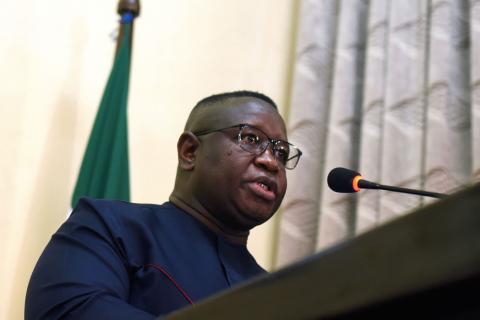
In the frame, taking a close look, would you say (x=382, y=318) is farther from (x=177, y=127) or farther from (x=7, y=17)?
(x=177, y=127)

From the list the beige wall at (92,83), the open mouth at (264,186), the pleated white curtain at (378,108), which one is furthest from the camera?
the pleated white curtain at (378,108)

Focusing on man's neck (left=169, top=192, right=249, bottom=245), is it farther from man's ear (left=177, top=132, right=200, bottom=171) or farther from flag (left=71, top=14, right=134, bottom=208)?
flag (left=71, top=14, right=134, bottom=208)

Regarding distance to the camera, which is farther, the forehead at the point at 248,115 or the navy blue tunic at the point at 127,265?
the forehead at the point at 248,115

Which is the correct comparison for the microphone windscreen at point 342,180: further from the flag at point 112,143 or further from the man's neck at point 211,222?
the flag at point 112,143

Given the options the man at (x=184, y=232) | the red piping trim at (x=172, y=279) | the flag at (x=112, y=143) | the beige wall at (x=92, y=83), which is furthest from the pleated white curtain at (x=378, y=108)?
the red piping trim at (x=172, y=279)

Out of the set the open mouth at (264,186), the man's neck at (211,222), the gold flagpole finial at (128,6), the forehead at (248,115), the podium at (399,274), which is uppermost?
the gold flagpole finial at (128,6)

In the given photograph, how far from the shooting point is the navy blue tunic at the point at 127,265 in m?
1.27

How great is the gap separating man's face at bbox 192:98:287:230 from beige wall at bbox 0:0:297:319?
1.15 metres

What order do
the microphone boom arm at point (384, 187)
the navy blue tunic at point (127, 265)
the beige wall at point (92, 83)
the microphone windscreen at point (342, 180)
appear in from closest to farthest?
1. the navy blue tunic at point (127, 265)
2. the microphone boom arm at point (384, 187)
3. the microphone windscreen at point (342, 180)
4. the beige wall at point (92, 83)

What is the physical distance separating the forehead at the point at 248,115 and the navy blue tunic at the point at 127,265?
0.30 meters

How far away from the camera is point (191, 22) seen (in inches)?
143

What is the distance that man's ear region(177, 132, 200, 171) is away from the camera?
1932 millimetres

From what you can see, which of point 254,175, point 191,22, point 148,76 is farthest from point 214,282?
point 191,22

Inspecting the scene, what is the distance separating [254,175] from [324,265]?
1.32 metres
